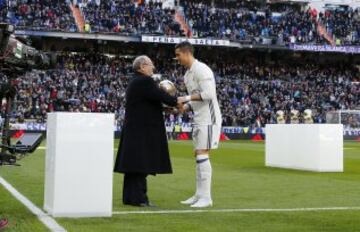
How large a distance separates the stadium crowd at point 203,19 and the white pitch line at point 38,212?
36.3 m

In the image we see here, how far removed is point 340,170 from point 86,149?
31.9 feet

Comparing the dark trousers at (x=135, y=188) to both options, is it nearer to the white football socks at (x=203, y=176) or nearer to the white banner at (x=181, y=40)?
the white football socks at (x=203, y=176)

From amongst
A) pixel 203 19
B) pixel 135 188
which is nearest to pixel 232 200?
pixel 135 188

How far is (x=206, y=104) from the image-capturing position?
9.14m

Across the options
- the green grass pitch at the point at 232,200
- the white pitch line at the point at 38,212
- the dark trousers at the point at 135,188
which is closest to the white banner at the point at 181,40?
the green grass pitch at the point at 232,200

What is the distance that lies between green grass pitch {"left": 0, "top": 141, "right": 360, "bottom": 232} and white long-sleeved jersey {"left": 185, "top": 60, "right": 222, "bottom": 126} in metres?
1.14

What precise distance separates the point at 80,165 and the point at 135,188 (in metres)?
1.30

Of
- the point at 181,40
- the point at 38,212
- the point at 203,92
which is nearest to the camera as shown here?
the point at 38,212

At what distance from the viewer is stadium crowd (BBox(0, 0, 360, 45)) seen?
→ 47.2m

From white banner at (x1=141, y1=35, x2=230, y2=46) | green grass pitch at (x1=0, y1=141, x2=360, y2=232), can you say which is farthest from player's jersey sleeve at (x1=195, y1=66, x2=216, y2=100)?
white banner at (x1=141, y1=35, x2=230, y2=46)

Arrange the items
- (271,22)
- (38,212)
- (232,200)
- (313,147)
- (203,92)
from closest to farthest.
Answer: (38,212) < (203,92) < (232,200) < (313,147) < (271,22)

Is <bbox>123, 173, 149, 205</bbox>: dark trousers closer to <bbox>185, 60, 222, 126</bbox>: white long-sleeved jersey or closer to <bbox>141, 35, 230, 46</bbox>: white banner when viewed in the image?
<bbox>185, 60, 222, 126</bbox>: white long-sleeved jersey

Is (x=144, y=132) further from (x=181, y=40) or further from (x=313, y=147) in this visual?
(x=181, y=40)

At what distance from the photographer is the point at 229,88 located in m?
49.3
